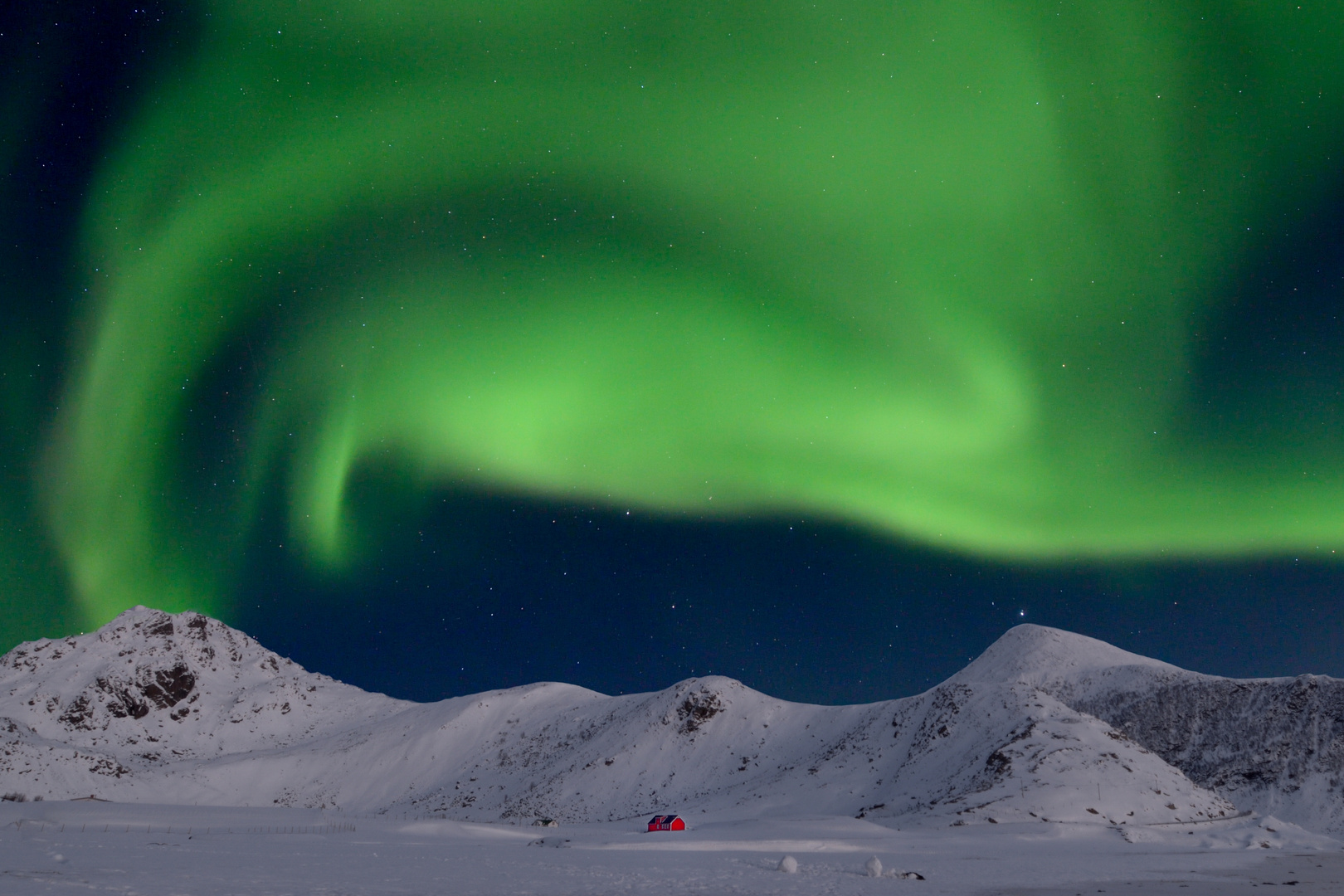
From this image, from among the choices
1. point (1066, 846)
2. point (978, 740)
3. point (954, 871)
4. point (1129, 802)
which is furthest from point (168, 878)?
point (978, 740)

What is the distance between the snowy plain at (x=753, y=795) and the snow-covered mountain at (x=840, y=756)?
1.29 ft

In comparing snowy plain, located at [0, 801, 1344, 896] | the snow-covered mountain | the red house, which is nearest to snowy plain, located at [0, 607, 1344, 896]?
snowy plain, located at [0, 801, 1344, 896]

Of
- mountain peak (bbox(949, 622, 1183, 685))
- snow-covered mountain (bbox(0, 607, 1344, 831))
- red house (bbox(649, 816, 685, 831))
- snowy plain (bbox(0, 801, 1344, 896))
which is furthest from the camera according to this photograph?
mountain peak (bbox(949, 622, 1183, 685))

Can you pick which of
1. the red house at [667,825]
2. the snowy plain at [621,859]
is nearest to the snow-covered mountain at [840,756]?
the snowy plain at [621,859]

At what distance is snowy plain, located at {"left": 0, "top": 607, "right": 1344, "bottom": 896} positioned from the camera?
27859 millimetres

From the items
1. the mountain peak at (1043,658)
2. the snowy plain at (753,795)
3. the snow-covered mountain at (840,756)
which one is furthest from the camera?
the mountain peak at (1043,658)

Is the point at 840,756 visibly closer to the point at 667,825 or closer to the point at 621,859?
the point at 667,825

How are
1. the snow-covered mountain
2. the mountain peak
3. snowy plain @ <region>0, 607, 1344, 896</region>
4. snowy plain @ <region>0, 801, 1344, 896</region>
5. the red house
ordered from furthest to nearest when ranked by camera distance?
the mountain peak < the snow-covered mountain < the red house < snowy plain @ <region>0, 607, 1344, 896</region> < snowy plain @ <region>0, 801, 1344, 896</region>

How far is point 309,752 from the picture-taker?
6668 inches

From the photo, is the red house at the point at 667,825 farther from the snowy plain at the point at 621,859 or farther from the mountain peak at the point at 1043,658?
the mountain peak at the point at 1043,658

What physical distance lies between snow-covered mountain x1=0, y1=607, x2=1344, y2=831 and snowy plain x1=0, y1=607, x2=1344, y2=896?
393 millimetres

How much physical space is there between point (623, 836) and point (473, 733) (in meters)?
118

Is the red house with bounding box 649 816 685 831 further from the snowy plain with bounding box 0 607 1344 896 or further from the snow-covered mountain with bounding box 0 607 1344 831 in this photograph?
the snow-covered mountain with bounding box 0 607 1344 831

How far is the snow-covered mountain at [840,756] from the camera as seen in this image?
78.3 m
